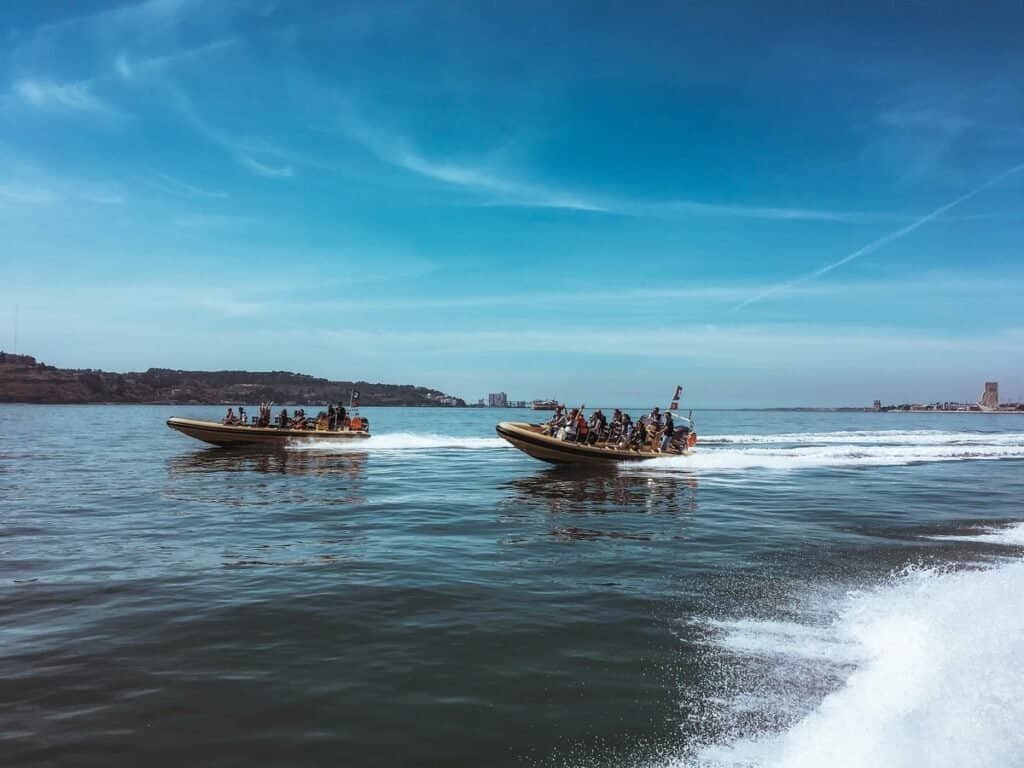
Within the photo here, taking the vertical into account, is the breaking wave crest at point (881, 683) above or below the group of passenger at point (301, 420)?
below

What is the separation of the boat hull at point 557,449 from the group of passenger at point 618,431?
43 cm

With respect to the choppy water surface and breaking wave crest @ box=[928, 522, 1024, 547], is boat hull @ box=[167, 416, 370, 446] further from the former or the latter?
breaking wave crest @ box=[928, 522, 1024, 547]

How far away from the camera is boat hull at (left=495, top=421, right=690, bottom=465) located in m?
24.0

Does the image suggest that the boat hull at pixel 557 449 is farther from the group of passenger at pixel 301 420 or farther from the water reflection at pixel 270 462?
the group of passenger at pixel 301 420

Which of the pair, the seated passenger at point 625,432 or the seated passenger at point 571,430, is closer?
the seated passenger at point 571,430

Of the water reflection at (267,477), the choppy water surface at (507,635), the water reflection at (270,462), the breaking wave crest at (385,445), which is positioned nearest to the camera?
the choppy water surface at (507,635)

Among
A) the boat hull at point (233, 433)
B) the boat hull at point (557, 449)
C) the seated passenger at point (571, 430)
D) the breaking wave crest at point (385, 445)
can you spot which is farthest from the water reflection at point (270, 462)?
the seated passenger at point (571, 430)

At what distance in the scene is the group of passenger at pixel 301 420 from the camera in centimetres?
3328

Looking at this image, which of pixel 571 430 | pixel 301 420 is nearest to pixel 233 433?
pixel 301 420

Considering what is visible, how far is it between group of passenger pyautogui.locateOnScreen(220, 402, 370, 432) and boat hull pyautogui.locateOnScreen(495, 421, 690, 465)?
42.7 feet

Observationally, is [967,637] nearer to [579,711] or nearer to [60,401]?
[579,711]

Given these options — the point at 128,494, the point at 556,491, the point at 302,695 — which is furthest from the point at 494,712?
the point at 128,494

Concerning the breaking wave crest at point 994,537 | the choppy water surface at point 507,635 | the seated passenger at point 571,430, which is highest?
the seated passenger at point 571,430

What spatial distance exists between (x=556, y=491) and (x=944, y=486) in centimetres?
1215
